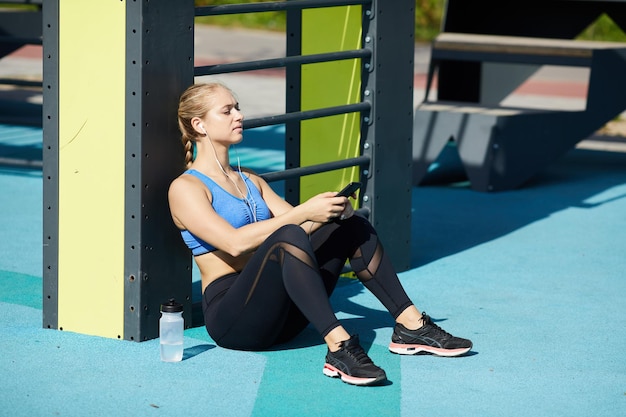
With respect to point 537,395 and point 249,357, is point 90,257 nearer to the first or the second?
point 249,357

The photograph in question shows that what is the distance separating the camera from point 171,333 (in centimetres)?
444

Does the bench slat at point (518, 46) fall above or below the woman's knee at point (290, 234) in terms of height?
above

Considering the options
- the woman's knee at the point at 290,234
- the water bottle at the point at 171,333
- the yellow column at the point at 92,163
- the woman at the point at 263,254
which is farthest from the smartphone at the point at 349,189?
the yellow column at the point at 92,163

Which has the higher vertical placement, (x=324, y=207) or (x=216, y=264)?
(x=324, y=207)

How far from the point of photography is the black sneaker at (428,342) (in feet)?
15.1

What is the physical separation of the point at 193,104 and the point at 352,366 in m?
1.24

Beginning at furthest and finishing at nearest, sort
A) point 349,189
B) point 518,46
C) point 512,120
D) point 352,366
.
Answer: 1. point 518,46
2. point 512,120
3. point 349,189
4. point 352,366

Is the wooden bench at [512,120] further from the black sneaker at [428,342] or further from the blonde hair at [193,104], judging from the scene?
the blonde hair at [193,104]

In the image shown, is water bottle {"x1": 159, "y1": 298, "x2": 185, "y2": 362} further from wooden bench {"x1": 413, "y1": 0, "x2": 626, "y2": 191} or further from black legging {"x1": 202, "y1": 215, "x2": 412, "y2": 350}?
wooden bench {"x1": 413, "y1": 0, "x2": 626, "y2": 191}

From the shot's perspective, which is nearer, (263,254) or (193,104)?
(263,254)

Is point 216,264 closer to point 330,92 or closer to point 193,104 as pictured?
point 193,104

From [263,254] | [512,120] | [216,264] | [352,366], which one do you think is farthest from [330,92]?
[512,120]

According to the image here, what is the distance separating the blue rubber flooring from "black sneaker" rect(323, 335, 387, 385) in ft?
0.13

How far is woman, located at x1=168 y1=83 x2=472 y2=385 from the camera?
4.22 meters
